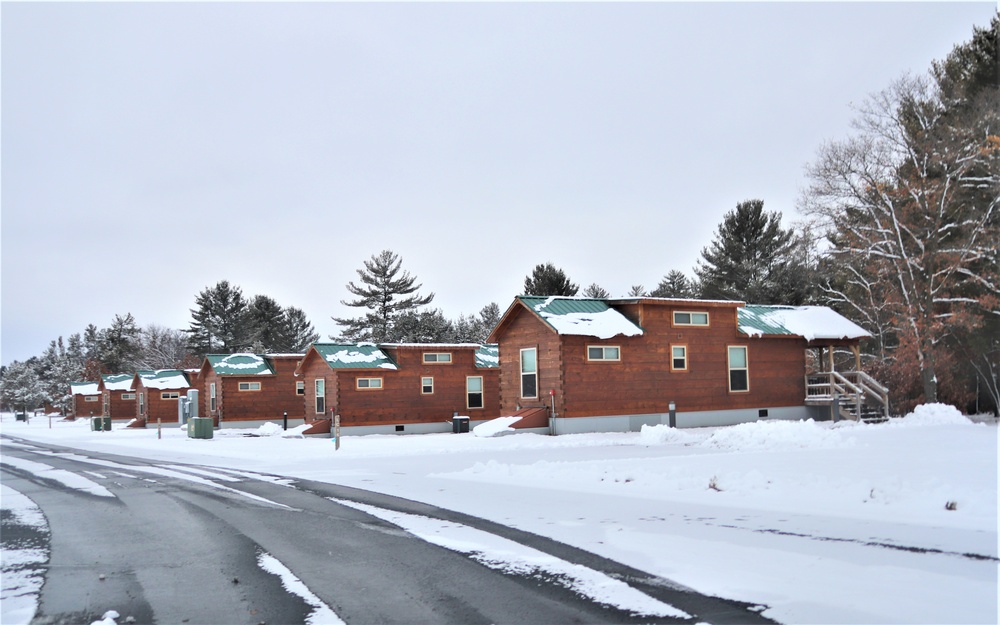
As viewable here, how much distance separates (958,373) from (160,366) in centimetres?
9360

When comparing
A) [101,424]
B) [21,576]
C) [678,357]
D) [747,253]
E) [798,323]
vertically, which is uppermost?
[747,253]

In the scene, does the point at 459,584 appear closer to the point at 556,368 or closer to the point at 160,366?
the point at 556,368

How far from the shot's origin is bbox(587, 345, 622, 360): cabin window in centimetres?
2889

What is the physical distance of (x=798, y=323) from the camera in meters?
33.8

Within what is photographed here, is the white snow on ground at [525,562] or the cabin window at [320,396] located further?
the cabin window at [320,396]

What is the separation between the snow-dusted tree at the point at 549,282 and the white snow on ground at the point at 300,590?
52.6m

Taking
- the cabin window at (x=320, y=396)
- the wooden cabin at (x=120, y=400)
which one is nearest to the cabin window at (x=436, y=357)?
the cabin window at (x=320, y=396)

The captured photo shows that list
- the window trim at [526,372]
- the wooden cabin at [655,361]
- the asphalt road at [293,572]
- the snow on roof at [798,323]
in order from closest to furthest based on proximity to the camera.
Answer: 1. the asphalt road at [293,572]
2. the wooden cabin at [655,361]
3. the window trim at [526,372]
4. the snow on roof at [798,323]

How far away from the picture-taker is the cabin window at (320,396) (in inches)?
1542

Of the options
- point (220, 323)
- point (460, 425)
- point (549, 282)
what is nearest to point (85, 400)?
point (220, 323)

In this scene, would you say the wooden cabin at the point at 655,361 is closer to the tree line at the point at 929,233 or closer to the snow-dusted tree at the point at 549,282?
the tree line at the point at 929,233

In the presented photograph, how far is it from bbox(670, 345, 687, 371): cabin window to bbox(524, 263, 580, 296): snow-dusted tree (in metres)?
29.9

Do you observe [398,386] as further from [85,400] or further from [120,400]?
[85,400]

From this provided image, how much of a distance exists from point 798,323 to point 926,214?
683 centimetres
